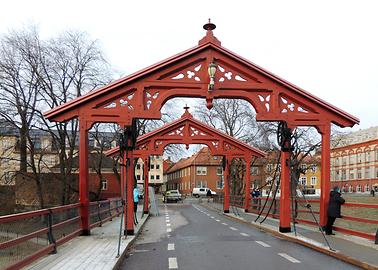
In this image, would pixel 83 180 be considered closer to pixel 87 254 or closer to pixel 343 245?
pixel 87 254

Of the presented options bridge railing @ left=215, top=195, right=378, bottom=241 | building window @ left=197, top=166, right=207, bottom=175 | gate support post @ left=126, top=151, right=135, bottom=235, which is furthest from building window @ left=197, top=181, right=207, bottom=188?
gate support post @ left=126, top=151, right=135, bottom=235

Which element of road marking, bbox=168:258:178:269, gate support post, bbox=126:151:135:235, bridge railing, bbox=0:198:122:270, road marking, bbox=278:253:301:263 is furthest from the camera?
gate support post, bbox=126:151:135:235

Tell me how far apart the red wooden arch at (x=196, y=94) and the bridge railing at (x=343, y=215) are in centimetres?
118

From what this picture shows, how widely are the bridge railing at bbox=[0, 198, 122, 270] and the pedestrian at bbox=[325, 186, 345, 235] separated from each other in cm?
798

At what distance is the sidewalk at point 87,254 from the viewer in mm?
8648

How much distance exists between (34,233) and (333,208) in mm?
9274

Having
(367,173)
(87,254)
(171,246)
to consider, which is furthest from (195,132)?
(367,173)

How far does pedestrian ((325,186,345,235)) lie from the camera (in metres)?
13.9

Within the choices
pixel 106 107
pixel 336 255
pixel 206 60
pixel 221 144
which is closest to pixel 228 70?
pixel 206 60

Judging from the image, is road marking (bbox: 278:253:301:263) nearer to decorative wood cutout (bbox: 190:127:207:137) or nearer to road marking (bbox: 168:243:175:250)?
road marking (bbox: 168:243:175:250)

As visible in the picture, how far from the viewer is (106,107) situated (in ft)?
46.1

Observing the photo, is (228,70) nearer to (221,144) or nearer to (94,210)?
(94,210)

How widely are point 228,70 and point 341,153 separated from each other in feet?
327

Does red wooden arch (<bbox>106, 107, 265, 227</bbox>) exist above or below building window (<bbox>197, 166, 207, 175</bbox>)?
above
